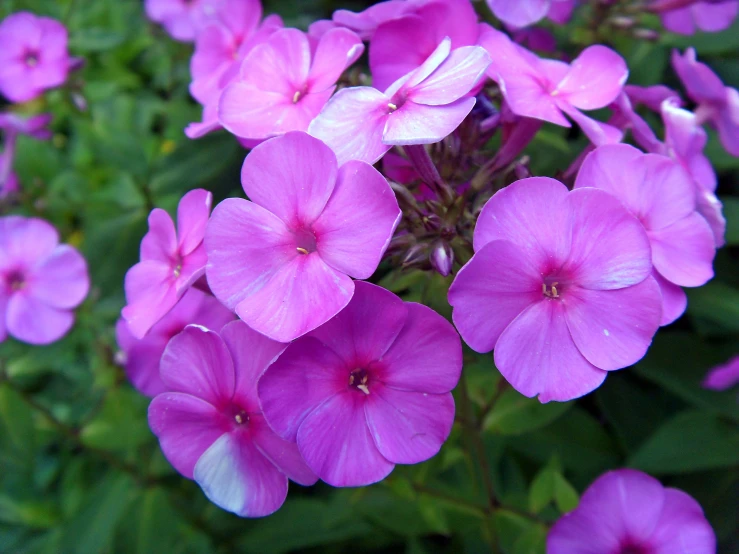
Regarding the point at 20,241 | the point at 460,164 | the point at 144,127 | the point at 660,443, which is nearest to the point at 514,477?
the point at 660,443

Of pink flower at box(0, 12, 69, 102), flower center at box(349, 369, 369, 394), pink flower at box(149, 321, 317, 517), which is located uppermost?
flower center at box(349, 369, 369, 394)

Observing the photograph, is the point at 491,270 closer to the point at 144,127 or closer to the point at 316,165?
the point at 316,165

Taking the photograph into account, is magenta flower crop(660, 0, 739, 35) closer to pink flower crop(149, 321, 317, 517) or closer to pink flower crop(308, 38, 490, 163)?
pink flower crop(308, 38, 490, 163)

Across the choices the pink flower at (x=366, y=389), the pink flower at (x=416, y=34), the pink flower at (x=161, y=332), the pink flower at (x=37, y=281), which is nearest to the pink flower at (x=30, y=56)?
the pink flower at (x=37, y=281)

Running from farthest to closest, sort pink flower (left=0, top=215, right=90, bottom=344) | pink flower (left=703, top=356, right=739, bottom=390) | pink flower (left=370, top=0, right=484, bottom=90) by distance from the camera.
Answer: pink flower (left=0, top=215, right=90, bottom=344), pink flower (left=703, top=356, right=739, bottom=390), pink flower (left=370, top=0, right=484, bottom=90)

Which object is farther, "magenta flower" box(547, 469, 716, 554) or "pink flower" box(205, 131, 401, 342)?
"magenta flower" box(547, 469, 716, 554)

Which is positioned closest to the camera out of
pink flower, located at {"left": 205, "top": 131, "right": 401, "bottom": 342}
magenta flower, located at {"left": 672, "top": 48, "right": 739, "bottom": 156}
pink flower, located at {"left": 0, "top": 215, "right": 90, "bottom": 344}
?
pink flower, located at {"left": 205, "top": 131, "right": 401, "bottom": 342}

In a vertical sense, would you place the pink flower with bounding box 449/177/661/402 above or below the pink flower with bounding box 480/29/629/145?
below

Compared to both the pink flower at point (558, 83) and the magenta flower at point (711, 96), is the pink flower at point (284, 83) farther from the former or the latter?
the magenta flower at point (711, 96)

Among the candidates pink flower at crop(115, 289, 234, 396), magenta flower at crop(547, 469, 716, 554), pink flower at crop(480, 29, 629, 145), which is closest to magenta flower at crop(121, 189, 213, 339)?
pink flower at crop(115, 289, 234, 396)
